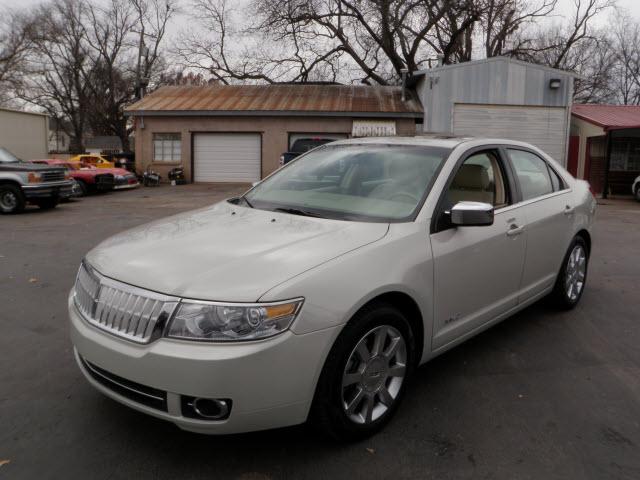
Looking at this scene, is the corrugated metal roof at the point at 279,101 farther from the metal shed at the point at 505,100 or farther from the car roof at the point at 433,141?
the car roof at the point at 433,141

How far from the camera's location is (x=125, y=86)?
46.1m

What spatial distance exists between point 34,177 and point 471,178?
12217mm

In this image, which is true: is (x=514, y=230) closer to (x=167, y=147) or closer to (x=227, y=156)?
(x=227, y=156)

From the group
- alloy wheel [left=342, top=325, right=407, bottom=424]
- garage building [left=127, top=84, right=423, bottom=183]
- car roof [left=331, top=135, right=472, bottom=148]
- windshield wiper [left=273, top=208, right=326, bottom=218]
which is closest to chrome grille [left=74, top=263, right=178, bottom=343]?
alloy wheel [left=342, top=325, right=407, bottom=424]

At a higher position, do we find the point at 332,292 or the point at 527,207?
the point at 527,207

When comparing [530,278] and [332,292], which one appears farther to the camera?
[530,278]

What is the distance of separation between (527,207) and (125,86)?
47.4m

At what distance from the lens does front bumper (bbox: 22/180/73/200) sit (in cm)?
1307

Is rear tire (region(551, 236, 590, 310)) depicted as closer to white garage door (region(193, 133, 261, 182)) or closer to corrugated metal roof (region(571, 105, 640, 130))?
corrugated metal roof (region(571, 105, 640, 130))

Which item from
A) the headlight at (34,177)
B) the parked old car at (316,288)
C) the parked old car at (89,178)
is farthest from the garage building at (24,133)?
the parked old car at (316,288)

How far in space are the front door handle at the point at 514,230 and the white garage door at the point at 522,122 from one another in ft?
63.8

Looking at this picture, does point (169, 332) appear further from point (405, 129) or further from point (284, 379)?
point (405, 129)

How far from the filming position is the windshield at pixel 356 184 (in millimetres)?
3354

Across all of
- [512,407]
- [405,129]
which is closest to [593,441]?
[512,407]
